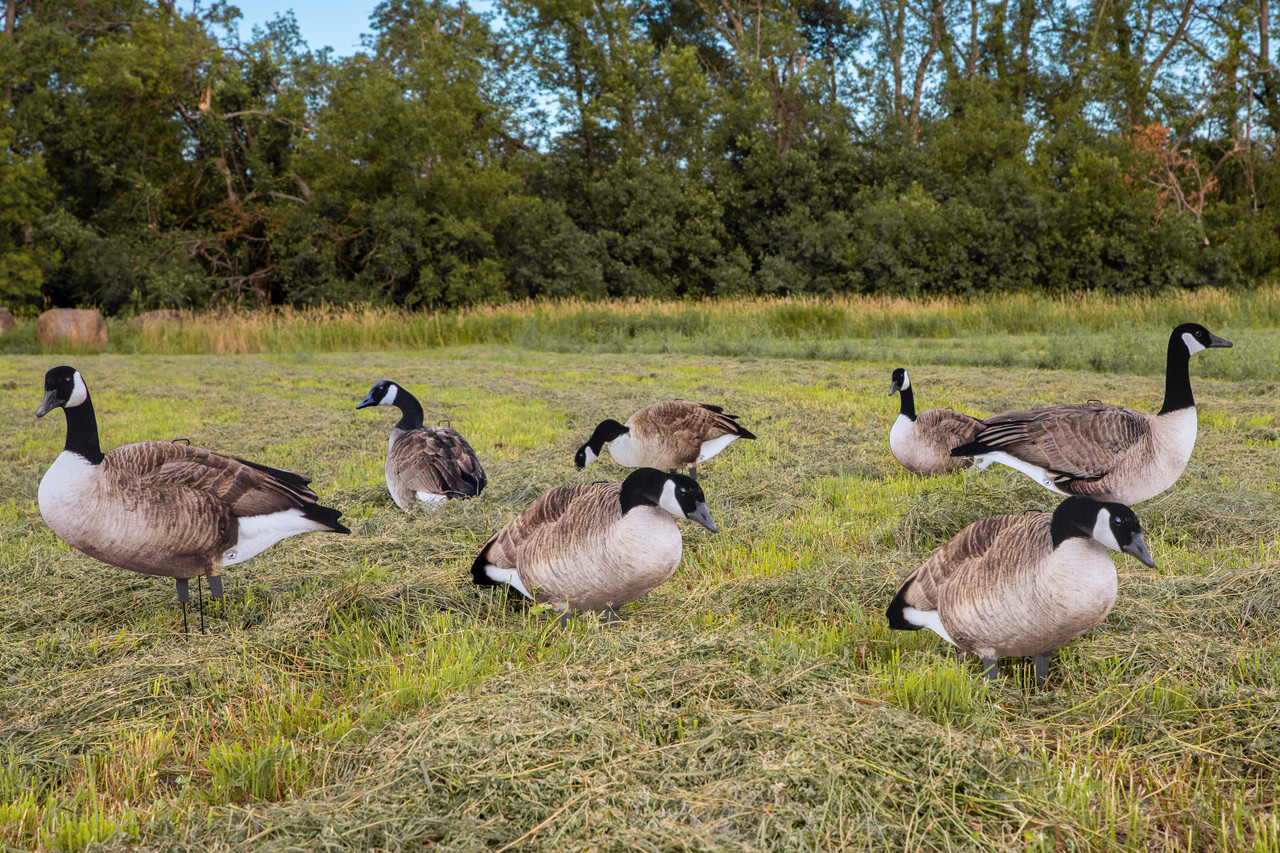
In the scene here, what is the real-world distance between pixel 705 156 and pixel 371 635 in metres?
38.7

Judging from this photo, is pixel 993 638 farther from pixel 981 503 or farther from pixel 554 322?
pixel 554 322

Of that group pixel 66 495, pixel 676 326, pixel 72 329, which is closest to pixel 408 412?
pixel 66 495

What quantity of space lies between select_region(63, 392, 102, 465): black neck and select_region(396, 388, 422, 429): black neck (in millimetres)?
2698

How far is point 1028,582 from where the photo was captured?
2.63 metres

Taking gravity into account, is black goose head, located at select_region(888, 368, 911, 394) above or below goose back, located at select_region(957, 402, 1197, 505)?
above

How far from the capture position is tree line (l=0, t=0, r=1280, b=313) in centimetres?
3359

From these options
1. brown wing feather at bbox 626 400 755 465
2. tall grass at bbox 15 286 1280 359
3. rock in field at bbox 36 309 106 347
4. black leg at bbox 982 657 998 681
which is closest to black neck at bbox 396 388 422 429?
brown wing feather at bbox 626 400 755 465

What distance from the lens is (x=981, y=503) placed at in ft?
16.6

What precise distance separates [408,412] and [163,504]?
299 centimetres

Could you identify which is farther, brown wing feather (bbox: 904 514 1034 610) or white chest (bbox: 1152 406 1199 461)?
white chest (bbox: 1152 406 1199 461)

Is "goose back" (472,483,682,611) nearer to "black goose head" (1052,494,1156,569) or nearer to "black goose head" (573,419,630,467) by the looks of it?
"black goose head" (1052,494,1156,569)

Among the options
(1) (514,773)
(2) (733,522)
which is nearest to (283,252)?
(2) (733,522)

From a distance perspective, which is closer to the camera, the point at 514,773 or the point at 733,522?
the point at 514,773

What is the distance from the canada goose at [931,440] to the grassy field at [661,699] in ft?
0.90
